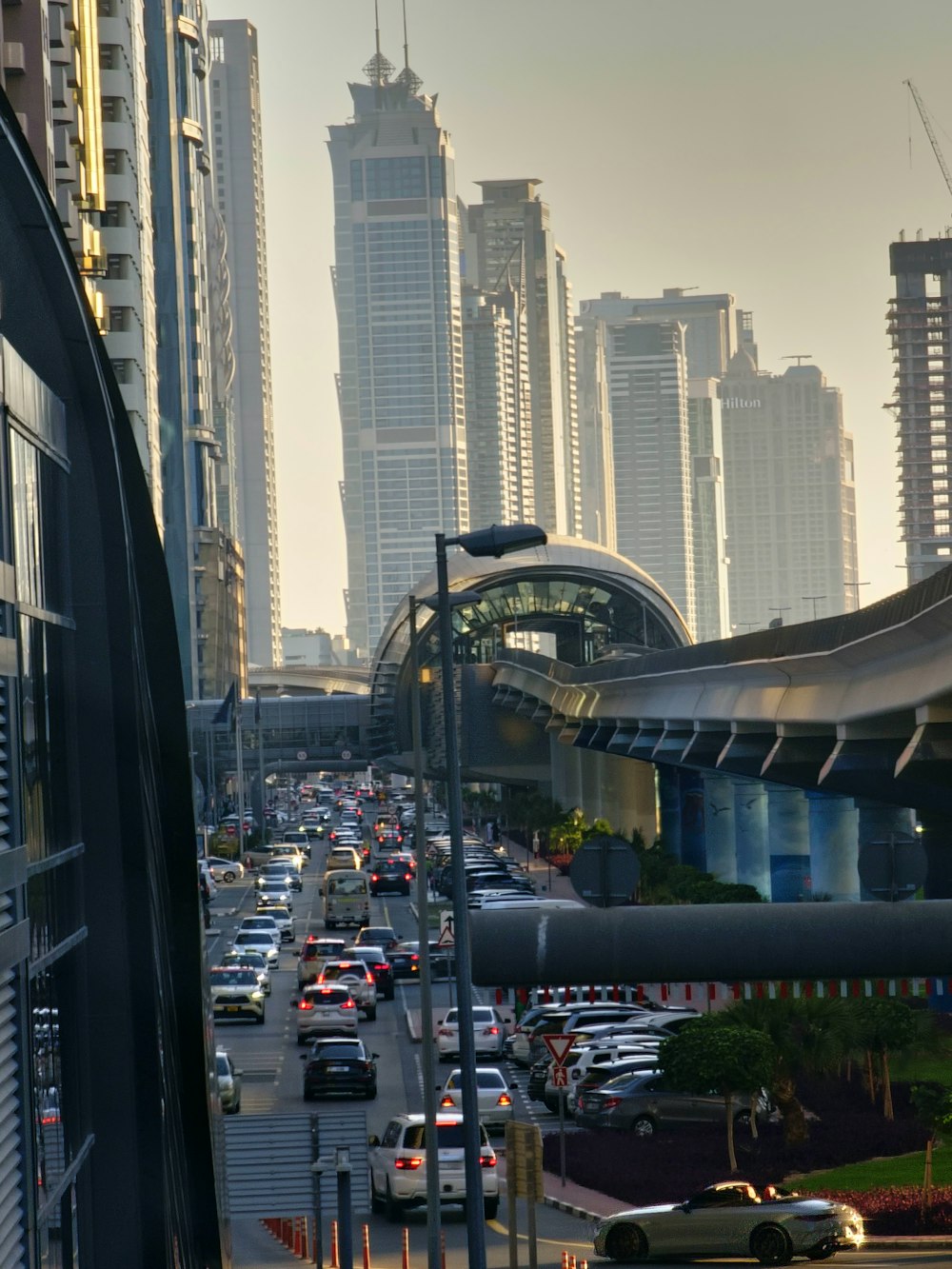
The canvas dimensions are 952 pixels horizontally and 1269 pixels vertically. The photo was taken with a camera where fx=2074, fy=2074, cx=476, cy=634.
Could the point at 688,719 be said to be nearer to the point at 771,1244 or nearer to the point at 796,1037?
the point at 796,1037

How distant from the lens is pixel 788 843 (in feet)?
197

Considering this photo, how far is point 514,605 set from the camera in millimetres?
128625

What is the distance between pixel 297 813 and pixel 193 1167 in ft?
467

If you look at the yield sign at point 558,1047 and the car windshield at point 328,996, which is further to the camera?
the car windshield at point 328,996

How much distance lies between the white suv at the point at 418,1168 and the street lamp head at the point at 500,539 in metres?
8.94

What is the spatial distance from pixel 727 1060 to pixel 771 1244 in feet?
18.5

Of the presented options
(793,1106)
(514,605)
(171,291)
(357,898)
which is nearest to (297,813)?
(514,605)

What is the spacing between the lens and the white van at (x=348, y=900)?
64938mm

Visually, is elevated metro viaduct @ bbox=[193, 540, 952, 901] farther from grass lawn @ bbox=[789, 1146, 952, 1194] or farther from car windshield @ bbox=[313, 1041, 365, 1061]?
car windshield @ bbox=[313, 1041, 365, 1061]

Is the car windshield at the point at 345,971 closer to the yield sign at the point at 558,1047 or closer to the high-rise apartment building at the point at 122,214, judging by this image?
the yield sign at the point at 558,1047

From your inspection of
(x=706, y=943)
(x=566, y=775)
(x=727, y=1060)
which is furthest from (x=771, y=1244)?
(x=566, y=775)

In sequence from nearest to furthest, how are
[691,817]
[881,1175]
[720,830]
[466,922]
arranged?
[466,922], [881,1175], [720,830], [691,817]

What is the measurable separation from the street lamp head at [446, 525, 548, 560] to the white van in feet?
151

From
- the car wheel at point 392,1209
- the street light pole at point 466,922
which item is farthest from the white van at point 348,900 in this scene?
the street light pole at point 466,922
